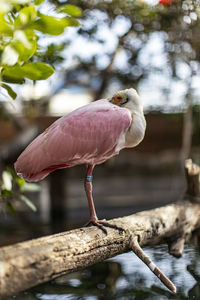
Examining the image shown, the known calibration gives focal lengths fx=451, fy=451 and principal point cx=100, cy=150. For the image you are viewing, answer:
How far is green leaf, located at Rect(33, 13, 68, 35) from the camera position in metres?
1.06

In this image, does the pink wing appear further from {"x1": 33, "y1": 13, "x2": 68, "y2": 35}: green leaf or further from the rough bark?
{"x1": 33, "y1": 13, "x2": 68, "y2": 35}: green leaf

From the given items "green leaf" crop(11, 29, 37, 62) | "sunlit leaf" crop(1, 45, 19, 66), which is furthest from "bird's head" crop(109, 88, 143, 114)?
"sunlit leaf" crop(1, 45, 19, 66)

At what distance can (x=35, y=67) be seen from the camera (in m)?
1.21

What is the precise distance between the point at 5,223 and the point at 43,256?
4.50 m

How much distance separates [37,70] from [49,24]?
0.17 metres

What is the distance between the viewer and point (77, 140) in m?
1.77

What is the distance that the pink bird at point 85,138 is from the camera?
67.5 inches

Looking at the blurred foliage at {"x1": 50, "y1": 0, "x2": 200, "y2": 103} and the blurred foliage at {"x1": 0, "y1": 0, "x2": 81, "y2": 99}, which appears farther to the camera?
the blurred foliage at {"x1": 50, "y1": 0, "x2": 200, "y2": 103}

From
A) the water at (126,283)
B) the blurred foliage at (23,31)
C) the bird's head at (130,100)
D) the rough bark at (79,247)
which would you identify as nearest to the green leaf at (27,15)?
the blurred foliage at (23,31)

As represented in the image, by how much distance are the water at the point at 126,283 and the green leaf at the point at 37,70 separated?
1.26 meters

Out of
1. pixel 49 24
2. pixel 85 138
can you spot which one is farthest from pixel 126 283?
pixel 49 24

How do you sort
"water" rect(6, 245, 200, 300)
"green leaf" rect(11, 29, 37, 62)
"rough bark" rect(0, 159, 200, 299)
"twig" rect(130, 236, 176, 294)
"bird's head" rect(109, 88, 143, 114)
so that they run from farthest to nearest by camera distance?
"water" rect(6, 245, 200, 300)
"bird's head" rect(109, 88, 143, 114)
"twig" rect(130, 236, 176, 294)
"rough bark" rect(0, 159, 200, 299)
"green leaf" rect(11, 29, 37, 62)

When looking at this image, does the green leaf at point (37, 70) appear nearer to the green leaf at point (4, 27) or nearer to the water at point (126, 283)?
the green leaf at point (4, 27)

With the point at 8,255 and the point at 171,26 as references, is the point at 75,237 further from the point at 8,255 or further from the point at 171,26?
the point at 171,26
